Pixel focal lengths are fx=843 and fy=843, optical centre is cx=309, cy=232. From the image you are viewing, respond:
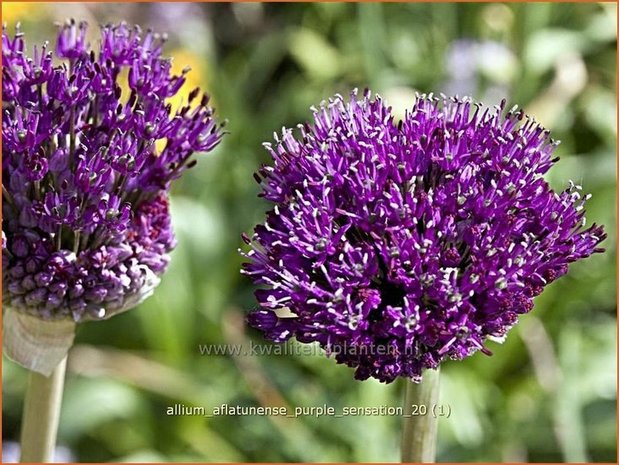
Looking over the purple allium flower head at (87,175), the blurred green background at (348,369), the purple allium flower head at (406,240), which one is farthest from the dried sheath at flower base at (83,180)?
the blurred green background at (348,369)

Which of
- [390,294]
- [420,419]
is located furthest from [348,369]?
[390,294]

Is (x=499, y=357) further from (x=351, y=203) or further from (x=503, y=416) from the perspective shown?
(x=351, y=203)

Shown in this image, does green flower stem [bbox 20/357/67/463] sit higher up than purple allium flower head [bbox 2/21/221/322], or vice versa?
purple allium flower head [bbox 2/21/221/322]

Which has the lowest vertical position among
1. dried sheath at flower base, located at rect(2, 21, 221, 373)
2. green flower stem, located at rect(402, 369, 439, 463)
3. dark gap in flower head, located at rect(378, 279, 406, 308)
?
green flower stem, located at rect(402, 369, 439, 463)

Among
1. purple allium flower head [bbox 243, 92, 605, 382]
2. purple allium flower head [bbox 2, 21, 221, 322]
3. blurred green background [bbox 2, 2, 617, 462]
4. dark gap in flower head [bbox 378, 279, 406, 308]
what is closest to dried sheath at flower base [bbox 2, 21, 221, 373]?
purple allium flower head [bbox 2, 21, 221, 322]

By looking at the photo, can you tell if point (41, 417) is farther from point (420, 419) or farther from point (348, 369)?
point (348, 369)

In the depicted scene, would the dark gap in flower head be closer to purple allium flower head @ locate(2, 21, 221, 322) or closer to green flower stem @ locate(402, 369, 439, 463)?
green flower stem @ locate(402, 369, 439, 463)

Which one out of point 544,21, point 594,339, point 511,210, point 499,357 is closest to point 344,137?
point 511,210
